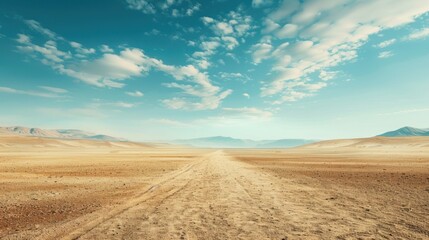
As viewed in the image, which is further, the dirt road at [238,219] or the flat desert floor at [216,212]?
the flat desert floor at [216,212]

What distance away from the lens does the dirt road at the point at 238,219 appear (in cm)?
802

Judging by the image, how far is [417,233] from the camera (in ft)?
26.3

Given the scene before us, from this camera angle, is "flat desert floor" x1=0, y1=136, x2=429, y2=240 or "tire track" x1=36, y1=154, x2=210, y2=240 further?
"flat desert floor" x1=0, y1=136, x2=429, y2=240

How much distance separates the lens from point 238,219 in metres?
9.68

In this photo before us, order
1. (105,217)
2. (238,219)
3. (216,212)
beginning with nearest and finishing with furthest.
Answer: (238,219)
(105,217)
(216,212)

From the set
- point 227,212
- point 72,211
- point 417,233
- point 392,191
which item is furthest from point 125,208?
point 392,191

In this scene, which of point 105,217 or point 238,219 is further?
point 105,217

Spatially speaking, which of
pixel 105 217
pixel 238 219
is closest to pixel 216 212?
pixel 238 219

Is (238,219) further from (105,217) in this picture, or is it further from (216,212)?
(105,217)

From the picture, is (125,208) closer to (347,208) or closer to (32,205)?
(32,205)

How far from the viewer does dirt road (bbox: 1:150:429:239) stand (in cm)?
802

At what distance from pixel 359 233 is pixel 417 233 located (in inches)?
65.7

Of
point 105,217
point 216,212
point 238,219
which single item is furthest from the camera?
point 216,212

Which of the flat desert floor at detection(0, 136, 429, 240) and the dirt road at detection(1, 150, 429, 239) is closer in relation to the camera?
the dirt road at detection(1, 150, 429, 239)
